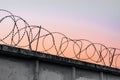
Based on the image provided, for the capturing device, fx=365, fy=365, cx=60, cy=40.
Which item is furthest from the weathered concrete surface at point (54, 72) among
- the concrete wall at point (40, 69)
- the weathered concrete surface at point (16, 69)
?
the weathered concrete surface at point (16, 69)

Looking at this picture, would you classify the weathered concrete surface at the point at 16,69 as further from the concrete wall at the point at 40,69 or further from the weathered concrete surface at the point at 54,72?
the weathered concrete surface at the point at 54,72

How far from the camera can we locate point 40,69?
A: 37.0 ft

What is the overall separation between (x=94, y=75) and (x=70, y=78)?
3.76 ft

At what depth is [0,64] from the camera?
10.6m

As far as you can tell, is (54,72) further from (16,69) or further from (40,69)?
(16,69)

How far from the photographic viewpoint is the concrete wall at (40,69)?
10730mm

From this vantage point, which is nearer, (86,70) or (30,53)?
(30,53)

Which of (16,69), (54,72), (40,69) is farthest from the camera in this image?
(54,72)

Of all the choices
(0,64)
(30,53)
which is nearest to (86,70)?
(30,53)

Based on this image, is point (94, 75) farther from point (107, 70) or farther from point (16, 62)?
point (16, 62)

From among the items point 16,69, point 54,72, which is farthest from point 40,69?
point 16,69

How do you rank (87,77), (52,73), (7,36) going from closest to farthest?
(7,36) → (52,73) → (87,77)

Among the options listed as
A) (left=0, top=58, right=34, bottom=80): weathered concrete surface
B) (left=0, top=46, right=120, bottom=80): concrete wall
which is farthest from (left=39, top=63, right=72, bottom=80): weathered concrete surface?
(left=0, top=58, right=34, bottom=80): weathered concrete surface

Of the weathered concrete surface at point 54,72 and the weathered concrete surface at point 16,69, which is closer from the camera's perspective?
the weathered concrete surface at point 16,69
